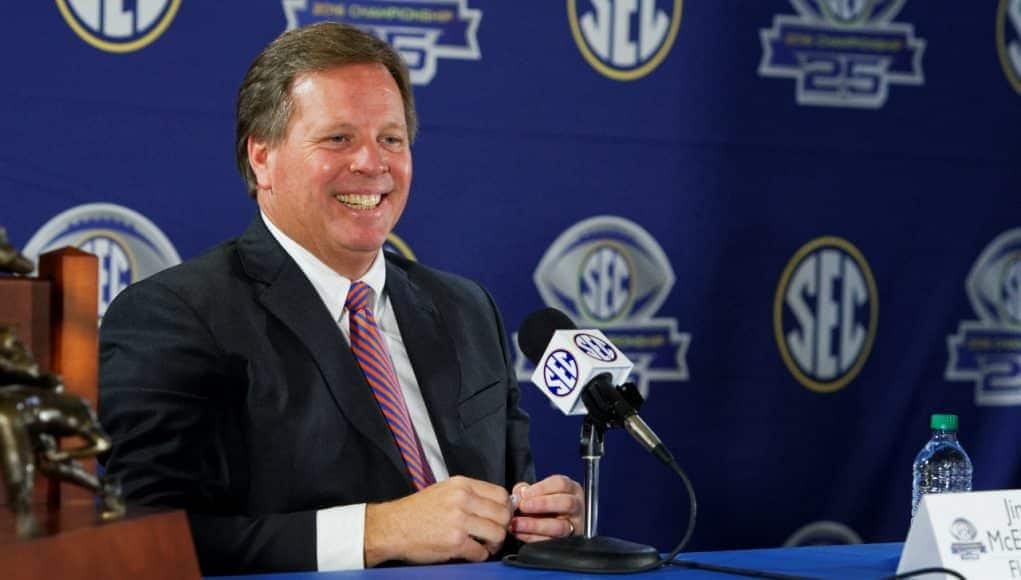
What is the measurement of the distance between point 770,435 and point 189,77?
1.61 m

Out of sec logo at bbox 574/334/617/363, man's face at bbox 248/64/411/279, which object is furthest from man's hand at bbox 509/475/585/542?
man's face at bbox 248/64/411/279

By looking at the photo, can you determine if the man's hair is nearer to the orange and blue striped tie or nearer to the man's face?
the man's face

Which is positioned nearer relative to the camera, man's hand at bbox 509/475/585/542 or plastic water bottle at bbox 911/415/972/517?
man's hand at bbox 509/475/585/542

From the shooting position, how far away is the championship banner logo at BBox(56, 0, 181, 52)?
2.85 m

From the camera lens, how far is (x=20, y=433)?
1.32 metres

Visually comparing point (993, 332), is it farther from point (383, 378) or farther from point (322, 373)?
point (322, 373)

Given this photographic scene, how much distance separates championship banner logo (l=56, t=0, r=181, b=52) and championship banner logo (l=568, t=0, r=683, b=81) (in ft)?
3.06

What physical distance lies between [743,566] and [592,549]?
0.68ft

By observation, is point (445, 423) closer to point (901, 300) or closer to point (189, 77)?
point (189, 77)

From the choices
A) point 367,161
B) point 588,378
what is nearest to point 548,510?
point 588,378

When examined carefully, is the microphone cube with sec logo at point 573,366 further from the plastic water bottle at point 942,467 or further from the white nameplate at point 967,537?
the plastic water bottle at point 942,467

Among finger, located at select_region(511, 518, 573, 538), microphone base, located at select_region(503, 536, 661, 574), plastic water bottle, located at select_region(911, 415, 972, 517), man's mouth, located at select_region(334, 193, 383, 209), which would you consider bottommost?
plastic water bottle, located at select_region(911, 415, 972, 517)

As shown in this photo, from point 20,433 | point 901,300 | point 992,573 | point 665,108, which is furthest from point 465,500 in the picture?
point 901,300

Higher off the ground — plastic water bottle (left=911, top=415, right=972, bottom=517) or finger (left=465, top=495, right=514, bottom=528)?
finger (left=465, top=495, right=514, bottom=528)
